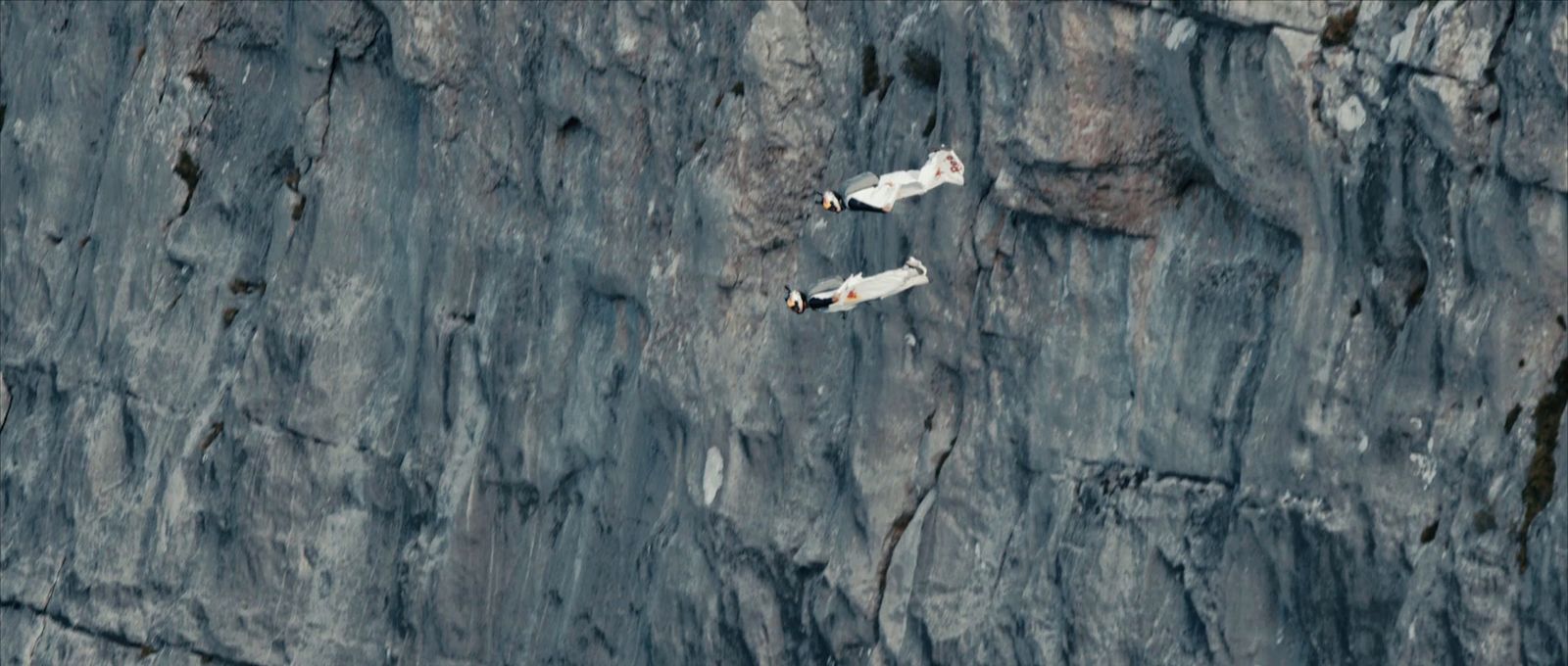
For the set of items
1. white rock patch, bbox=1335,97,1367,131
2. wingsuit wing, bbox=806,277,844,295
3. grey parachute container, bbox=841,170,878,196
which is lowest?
wingsuit wing, bbox=806,277,844,295

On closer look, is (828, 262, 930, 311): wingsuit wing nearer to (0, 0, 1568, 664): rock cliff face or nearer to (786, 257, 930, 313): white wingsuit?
(786, 257, 930, 313): white wingsuit

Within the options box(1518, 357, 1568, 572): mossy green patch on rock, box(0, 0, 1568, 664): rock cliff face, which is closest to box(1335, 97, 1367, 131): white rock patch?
box(0, 0, 1568, 664): rock cliff face

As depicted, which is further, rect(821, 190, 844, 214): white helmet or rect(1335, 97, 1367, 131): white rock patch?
rect(821, 190, 844, 214): white helmet

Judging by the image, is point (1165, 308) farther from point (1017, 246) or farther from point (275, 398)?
point (275, 398)

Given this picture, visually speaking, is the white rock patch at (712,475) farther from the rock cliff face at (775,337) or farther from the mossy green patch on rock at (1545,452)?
the mossy green patch on rock at (1545,452)

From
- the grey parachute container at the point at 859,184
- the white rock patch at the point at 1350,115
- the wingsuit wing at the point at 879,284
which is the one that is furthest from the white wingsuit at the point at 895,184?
the white rock patch at the point at 1350,115
